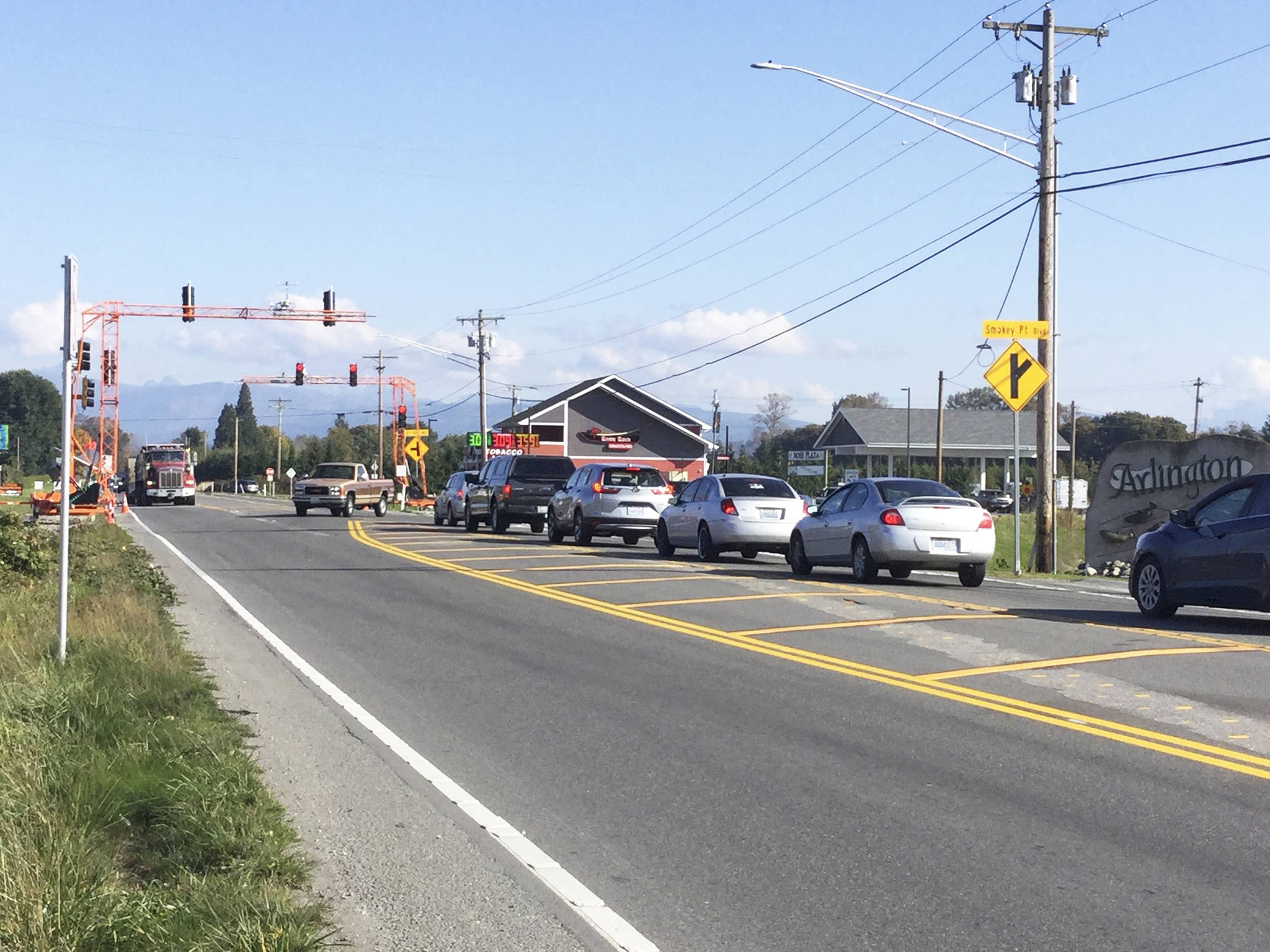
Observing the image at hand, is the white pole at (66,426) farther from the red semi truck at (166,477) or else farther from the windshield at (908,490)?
the red semi truck at (166,477)

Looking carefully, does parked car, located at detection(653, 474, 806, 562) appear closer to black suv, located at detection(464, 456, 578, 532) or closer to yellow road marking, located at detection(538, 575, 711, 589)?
yellow road marking, located at detection(538, 575, 711, 589)

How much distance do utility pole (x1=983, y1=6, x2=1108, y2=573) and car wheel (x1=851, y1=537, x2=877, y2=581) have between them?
6.21 meters

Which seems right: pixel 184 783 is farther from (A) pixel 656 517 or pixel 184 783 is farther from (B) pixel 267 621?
(A) pixel 656 517

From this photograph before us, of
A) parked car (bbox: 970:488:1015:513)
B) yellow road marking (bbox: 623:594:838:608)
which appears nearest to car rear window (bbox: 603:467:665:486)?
yellow road marking (bbox: 623:594:838:608)

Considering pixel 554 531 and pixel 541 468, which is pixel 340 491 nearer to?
pixel 541 468

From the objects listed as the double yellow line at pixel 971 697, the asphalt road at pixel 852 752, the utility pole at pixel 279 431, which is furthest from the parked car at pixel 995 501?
the utility pole at pixel 279 431

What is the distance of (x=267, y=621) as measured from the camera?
16688mm

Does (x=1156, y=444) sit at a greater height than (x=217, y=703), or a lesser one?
greater

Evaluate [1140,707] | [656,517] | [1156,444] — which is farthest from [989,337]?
[1140,707]

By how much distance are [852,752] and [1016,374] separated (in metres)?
17.3

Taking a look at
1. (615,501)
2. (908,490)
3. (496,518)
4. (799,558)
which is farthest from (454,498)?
(908,490)

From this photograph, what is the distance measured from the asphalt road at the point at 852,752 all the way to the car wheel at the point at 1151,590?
37 cm

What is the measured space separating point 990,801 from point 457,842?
268cm

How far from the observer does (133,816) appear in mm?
7035
